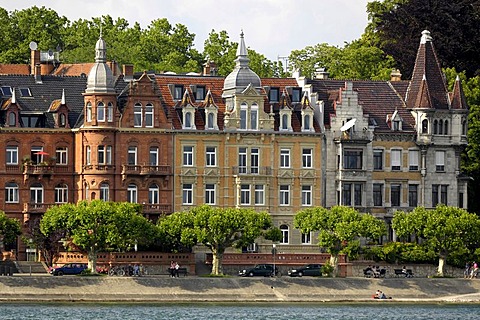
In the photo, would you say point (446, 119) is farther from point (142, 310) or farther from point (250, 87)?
point (142, 310)

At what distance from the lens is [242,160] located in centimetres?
15762

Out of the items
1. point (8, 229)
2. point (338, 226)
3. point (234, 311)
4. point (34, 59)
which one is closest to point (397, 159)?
point (338, 226)

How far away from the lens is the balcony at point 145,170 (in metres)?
154

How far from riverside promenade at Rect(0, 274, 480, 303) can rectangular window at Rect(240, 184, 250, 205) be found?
1072 centimetres

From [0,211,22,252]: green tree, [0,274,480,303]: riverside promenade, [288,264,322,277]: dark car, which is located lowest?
[0,274,480,303]: riverside promenade

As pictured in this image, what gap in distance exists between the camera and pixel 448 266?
508ft

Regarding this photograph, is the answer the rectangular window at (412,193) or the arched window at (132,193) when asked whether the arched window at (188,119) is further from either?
the rectangular window at (412,193)

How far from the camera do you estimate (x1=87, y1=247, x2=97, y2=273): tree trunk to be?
Answer: 14538 cm

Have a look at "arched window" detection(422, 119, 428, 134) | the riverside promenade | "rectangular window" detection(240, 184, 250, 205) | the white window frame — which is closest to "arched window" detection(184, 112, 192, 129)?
"rectangular window" detection(240, 184, 250, 205)

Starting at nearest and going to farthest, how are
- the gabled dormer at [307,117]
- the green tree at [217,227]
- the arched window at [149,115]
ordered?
the green tree at [217,227], the arched window at [149,115], the gabled dormer at [307,117]

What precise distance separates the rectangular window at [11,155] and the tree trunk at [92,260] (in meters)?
12.0

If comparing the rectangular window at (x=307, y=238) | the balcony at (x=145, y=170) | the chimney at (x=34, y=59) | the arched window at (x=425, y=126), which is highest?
the chimney at (x=34, y=59)

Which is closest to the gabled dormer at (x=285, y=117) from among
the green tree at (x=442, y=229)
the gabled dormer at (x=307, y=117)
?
the gabled dormer at (x=307, y=117)

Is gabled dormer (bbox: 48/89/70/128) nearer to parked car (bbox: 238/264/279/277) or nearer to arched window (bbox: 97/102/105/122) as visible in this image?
arched window (bbox: 97/102/105/122)
